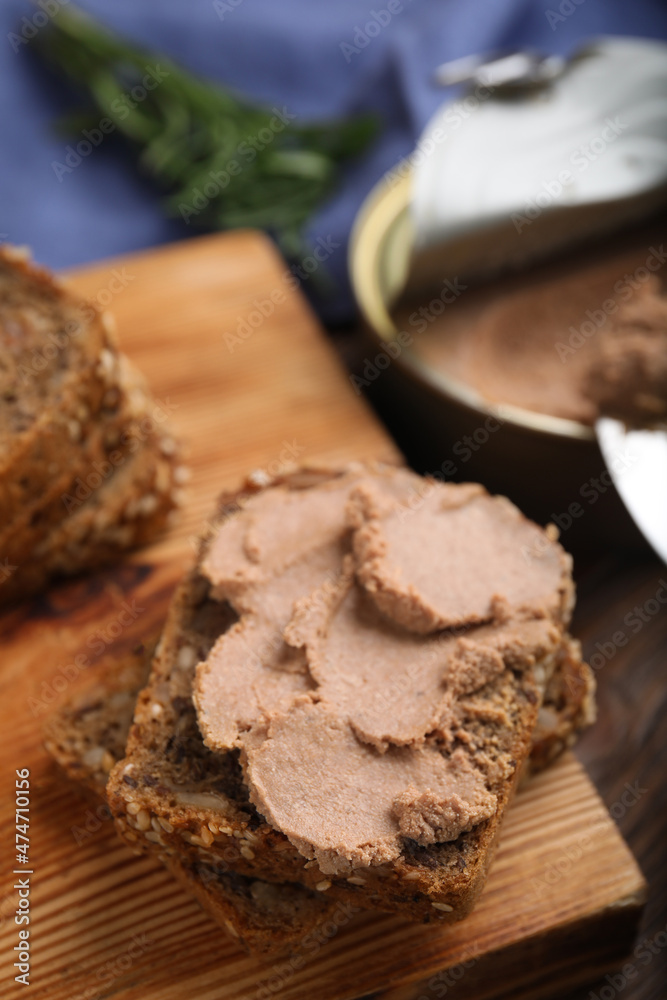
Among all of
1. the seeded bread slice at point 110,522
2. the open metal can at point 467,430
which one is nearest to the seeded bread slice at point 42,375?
the seeded bread slice at point 110,522

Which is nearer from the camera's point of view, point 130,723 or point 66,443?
point 130,723

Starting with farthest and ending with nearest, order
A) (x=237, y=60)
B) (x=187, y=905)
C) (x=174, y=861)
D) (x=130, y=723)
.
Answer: (x=237, y=60), (x=130, y=723), (x=187, y=905), (x=174, y=861)

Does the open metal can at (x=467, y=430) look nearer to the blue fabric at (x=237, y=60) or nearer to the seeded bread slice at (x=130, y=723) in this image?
the seeded bread slice at (x=130, y=723)

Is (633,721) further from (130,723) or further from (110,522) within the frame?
(110,522)

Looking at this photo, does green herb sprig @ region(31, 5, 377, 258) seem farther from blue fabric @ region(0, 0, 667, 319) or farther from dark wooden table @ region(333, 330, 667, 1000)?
dark wooden table @ region(333, 330, 667, 1000)

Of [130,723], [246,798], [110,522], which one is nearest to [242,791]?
[246,798]

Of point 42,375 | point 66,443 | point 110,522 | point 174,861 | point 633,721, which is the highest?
point 42,375

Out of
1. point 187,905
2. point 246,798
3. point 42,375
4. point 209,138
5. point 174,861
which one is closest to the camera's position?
point 246,798
